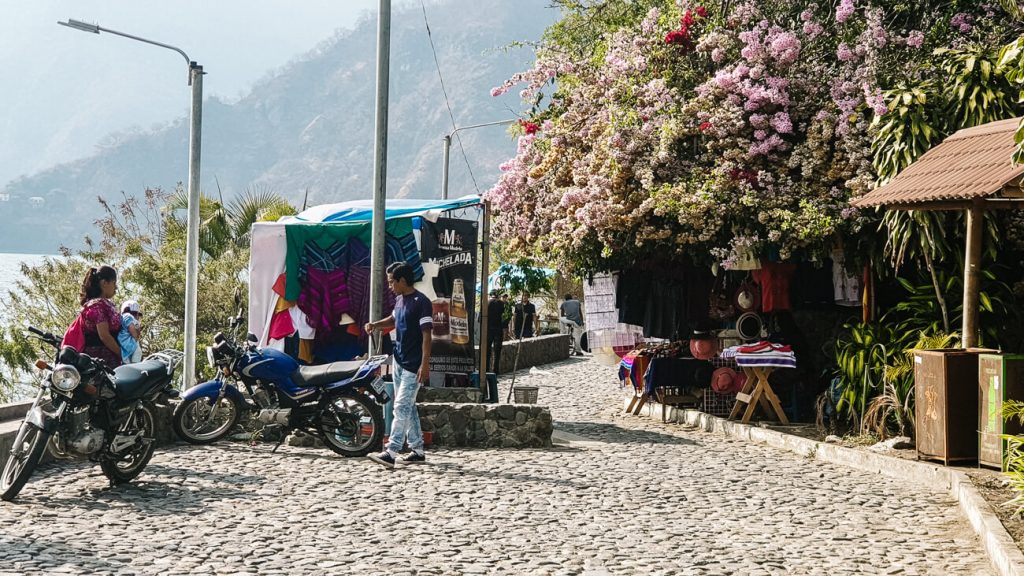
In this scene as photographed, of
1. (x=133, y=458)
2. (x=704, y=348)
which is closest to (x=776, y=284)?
(x=704, y=348)

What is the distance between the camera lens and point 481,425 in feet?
42.4

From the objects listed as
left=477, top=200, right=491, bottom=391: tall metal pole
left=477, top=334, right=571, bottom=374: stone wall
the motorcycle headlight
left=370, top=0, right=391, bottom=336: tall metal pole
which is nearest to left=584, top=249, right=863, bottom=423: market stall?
left=477, top=200, right=491, bottom=391: tall metal pole

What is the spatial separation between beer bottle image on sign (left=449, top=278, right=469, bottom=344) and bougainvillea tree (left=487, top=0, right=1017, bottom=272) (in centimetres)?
220

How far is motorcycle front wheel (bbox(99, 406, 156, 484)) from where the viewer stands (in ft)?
32.3

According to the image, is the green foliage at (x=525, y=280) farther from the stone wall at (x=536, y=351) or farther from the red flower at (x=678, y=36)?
the stone wall at (x=536, y=351)

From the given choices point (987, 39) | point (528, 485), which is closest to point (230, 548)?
point (528, 485)

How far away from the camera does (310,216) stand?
50.9ft

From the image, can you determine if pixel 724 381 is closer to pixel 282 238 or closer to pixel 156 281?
pixel 282 238

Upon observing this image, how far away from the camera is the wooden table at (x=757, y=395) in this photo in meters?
14.7

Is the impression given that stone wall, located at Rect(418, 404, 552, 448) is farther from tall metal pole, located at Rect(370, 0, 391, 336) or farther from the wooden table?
the wooden table

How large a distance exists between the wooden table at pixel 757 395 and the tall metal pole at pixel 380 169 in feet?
15.4

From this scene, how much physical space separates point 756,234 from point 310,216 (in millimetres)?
5636

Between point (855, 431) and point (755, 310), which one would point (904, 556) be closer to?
point (855, 431)

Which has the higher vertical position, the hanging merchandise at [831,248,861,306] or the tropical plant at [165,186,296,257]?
the tropical plant at [165,186,296,257]
